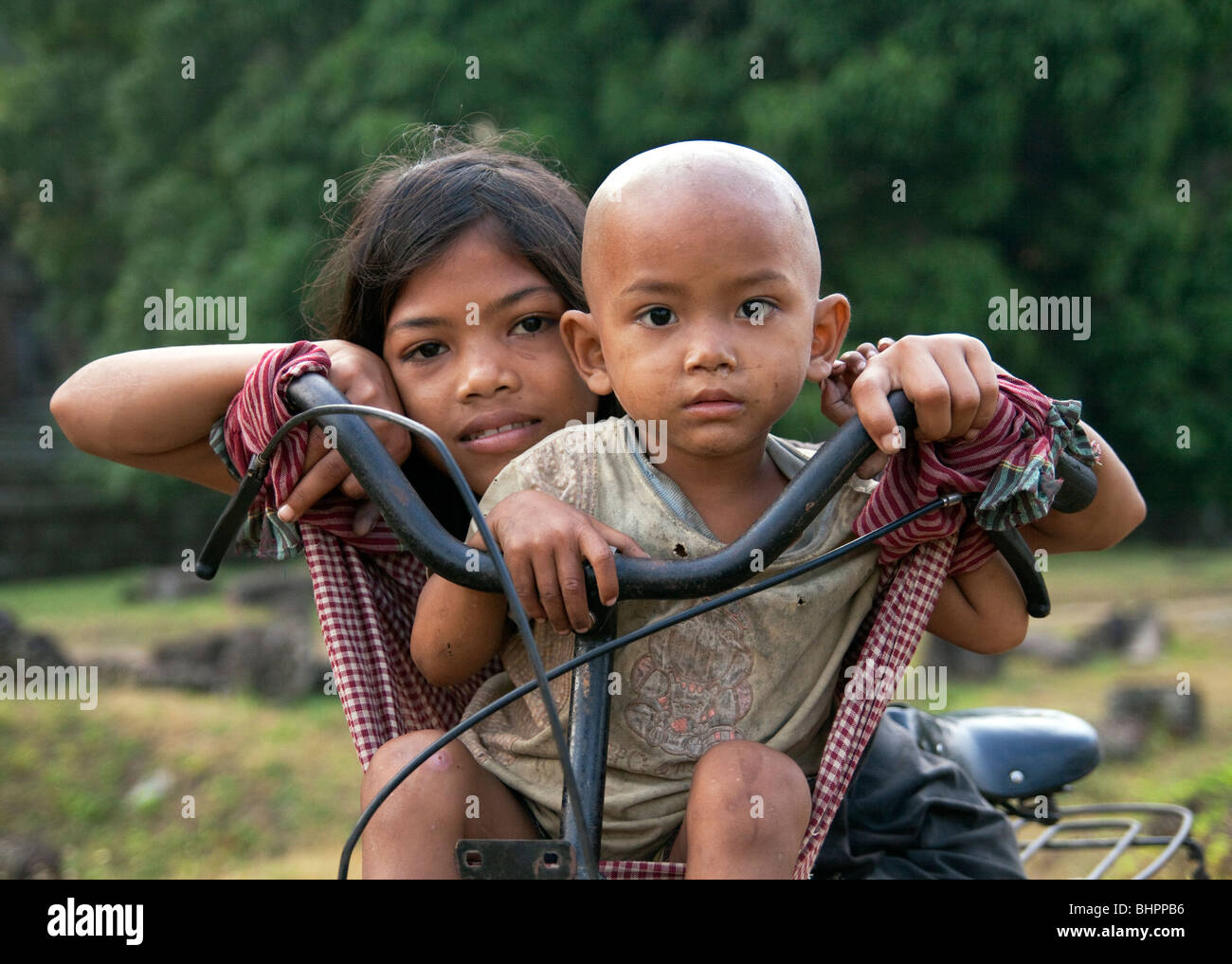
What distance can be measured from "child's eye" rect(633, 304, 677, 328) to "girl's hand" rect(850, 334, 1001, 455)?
0.78 feet

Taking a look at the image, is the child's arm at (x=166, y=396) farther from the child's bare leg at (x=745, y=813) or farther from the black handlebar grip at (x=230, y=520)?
the child's bare leg at (x=745, y=813)

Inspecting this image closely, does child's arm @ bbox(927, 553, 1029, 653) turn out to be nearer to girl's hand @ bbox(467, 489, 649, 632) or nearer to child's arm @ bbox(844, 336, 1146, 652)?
child's arm @ bbox(844, 336, 1146, 652)

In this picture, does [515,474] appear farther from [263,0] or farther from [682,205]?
[263,0]

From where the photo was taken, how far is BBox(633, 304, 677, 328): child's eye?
59.4 inches

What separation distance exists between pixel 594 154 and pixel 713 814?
975 centimetres

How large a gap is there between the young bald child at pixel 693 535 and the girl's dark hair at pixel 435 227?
32 cm

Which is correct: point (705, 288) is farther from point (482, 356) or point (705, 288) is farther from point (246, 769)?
point (246, 769)

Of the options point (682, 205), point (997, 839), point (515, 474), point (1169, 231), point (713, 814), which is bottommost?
point (997, 839)

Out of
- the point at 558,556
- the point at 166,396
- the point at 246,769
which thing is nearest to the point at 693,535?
the point at 558,556

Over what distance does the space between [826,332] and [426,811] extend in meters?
0.80

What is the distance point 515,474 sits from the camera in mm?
1665

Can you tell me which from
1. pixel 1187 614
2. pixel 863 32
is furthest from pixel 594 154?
pixel 1187 614
